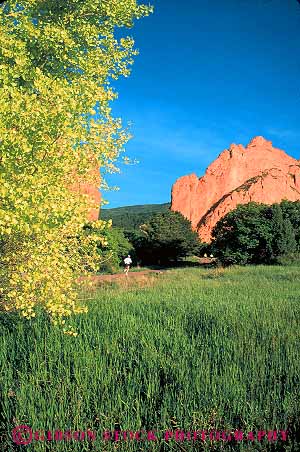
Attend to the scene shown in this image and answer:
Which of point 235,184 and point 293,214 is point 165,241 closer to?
point 293,214

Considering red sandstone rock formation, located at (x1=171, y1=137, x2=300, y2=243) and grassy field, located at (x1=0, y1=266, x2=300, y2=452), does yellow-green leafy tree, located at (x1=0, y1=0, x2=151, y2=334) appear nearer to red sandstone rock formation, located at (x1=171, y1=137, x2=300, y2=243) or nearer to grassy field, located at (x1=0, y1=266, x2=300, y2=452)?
grassy field, located at (x1=0, y1=266, x2=300, y2=452)

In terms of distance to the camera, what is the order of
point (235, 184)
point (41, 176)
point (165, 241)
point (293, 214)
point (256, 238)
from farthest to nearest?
point (235, 184) < point (165, 241) < point (293, 214) < point (256, 238) < point (41, 176)

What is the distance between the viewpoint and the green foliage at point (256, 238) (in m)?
62.7

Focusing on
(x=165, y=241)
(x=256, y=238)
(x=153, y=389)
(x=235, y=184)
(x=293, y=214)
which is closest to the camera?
(x=153, y=389)

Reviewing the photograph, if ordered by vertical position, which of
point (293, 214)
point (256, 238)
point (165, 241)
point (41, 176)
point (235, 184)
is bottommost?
point (41, 176)

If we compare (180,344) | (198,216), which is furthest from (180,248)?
(180,344)

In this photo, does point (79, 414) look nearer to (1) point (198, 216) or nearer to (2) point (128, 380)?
(2) point (128, 380)

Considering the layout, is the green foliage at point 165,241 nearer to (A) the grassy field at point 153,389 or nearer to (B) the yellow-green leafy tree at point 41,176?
(B) the yellow-green leafy tree at point 41,176

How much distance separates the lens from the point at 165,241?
86.6 meters

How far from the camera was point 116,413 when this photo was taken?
572 centimetres

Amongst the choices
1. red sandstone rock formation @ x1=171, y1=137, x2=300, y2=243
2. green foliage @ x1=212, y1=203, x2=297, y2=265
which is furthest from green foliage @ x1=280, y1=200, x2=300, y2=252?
red sandstone rock formation @ x1=171, y1=137, x2=300, y2=243

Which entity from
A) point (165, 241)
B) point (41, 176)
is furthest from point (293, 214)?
point (41, 176)

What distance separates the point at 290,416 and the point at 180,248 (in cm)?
8277

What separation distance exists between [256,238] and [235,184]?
101 m
